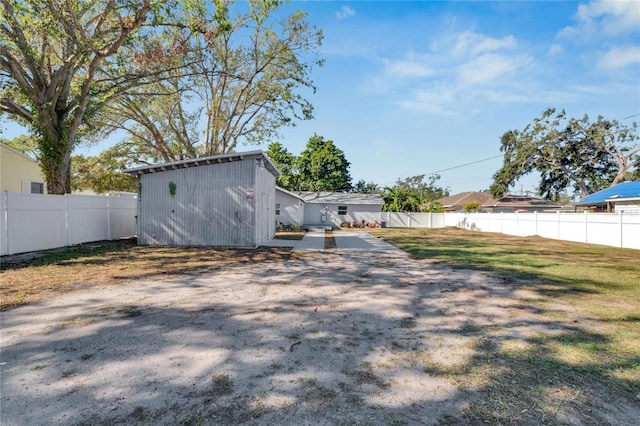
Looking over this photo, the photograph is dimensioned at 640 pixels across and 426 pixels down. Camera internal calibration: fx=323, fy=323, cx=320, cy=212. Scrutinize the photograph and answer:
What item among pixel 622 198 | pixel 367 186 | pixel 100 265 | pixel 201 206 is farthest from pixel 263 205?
pixel 367 186

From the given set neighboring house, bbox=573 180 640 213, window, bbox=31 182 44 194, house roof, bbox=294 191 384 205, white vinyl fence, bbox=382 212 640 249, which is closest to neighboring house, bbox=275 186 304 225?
house roof, bbox=294 191 384 205

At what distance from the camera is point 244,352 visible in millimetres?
3203

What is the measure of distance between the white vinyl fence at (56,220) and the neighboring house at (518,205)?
38.4 m

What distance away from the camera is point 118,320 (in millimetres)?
4090

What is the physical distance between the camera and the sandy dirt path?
2.27m

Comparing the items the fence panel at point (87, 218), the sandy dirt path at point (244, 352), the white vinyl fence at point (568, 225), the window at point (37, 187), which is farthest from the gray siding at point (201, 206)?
the white vinyl fence at point (568, 225)

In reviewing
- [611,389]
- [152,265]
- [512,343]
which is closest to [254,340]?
[512,343]

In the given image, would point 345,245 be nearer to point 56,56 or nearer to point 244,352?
point 244,352

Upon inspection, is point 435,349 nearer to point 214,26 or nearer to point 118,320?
point 118,320

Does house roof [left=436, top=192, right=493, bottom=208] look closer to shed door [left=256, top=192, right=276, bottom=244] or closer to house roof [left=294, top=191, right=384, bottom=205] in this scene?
house roof [left=294, top=191, right=384, bottom=205]

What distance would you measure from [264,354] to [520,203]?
43.2 m

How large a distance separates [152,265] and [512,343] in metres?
7.73

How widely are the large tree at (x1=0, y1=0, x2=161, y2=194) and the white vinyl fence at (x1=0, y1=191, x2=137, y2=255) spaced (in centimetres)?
136

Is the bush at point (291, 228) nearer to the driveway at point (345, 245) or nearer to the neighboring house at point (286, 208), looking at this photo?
the neighboring house at point (286, 208)
